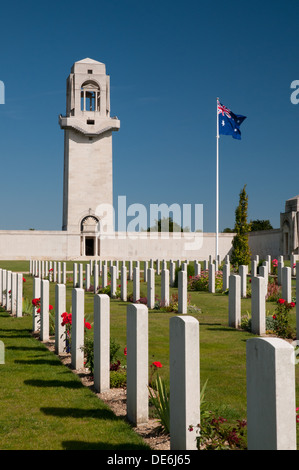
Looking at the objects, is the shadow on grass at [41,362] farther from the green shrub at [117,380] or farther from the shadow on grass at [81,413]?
the shadow on grass at [81,413]

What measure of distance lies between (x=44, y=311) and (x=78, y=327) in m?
2.15

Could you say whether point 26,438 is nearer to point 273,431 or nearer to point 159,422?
point 159,422

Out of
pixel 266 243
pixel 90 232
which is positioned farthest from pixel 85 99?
pixel 266 243

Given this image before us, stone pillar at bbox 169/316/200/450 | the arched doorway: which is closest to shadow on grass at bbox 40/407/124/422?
stone pillar at bbox 169/316/200/450

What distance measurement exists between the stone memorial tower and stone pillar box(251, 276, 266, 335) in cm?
3739

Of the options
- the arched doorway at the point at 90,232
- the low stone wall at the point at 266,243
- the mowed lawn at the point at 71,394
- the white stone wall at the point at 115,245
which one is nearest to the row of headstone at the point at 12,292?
the mowed lawn at the point at 71,394

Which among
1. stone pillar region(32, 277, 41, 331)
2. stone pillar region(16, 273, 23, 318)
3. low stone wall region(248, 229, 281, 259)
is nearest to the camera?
stone pillar region(32, 277, 41, 331)

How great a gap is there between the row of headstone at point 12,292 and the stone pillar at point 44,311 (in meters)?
2.52

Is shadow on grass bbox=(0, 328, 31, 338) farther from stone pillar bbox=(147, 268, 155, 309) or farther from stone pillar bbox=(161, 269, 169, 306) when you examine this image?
stone pillar bbox=(161, 269, 169, 306)

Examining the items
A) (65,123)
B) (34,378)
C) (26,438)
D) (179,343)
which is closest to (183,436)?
(179,343)

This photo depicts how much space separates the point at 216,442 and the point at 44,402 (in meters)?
2.21

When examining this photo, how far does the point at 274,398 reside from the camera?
2545 millimetres

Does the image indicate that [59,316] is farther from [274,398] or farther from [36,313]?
[274,398]

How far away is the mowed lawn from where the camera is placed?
4195 mm
